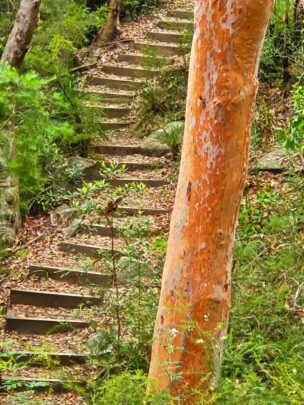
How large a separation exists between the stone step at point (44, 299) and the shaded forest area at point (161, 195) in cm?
69

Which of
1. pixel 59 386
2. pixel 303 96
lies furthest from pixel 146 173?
pixel 59 386

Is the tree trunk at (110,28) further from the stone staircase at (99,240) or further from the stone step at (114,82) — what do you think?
the stone step at (114,82)

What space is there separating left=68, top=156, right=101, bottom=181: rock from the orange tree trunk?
6.22 meters

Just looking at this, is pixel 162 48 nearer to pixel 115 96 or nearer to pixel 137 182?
pixel 115 96

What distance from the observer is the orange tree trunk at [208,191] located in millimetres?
5512

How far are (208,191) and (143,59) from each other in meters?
9.12

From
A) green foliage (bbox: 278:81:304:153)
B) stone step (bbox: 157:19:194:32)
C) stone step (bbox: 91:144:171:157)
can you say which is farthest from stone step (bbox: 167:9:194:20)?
green foliage (bbox: 278:81:304:153)

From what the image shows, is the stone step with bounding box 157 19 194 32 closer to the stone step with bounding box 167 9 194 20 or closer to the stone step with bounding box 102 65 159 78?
the stone step with bounding box 167 9 194 20

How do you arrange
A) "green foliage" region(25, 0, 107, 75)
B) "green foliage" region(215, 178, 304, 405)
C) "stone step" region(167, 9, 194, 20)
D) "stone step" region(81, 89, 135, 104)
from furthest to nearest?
"stone step" region(167, 9, 194, 20) < "stone step" region(81, 89, 135, 104) < "green foliage" region(25, 0, 107, 75) < "green foliage" region(215, 178, 304, 405)

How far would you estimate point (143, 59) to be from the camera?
47.1 ft

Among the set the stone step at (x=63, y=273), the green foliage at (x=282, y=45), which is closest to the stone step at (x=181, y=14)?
the green foliage at (x=282, y=45)

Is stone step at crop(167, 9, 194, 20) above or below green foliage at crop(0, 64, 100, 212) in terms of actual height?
above

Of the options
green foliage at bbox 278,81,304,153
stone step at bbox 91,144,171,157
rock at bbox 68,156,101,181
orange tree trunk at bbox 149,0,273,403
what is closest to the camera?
orange tree trunk at bbox 149,0,273,403

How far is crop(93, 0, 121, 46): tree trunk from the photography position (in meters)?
15.5
